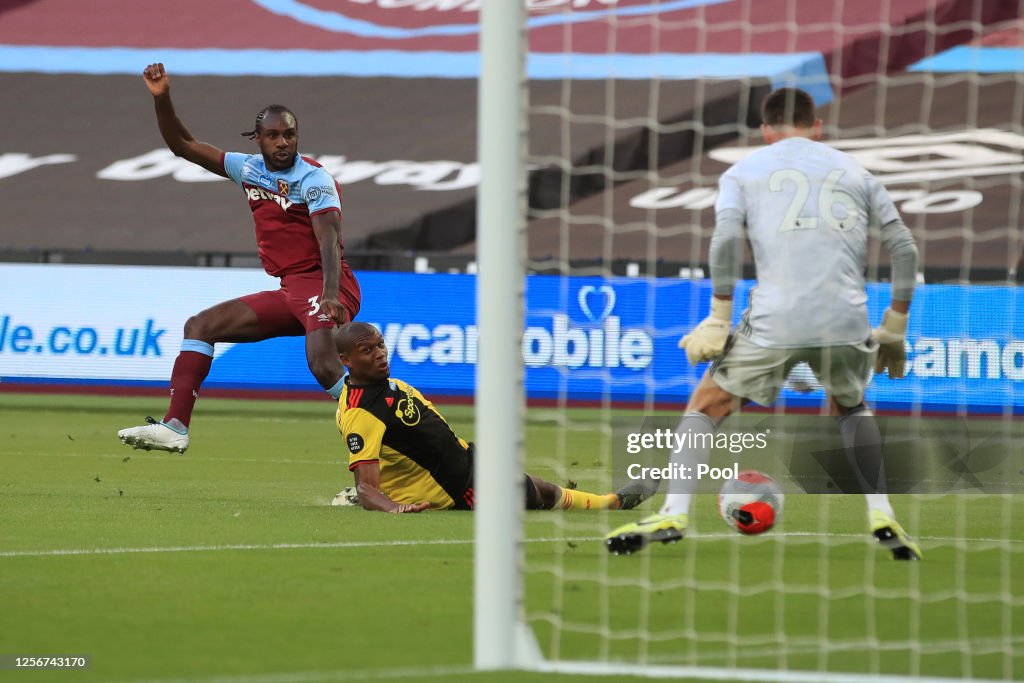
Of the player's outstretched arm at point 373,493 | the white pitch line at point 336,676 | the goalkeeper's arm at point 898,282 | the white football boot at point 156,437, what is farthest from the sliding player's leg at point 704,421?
the white football boot at point 156,437

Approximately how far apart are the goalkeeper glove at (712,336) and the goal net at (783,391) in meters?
0.52

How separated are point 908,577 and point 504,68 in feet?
9.03

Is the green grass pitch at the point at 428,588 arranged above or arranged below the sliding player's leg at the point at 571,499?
below

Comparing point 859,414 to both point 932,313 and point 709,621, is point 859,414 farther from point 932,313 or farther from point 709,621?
point 932,313

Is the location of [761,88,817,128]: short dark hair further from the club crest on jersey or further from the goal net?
the club crest on jersey

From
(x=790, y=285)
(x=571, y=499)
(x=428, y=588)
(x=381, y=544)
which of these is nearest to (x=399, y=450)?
(x=571, y=499)

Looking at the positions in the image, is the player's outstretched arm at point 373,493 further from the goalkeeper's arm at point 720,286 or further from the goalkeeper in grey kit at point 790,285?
the goalkeeper's arm at point 720,286

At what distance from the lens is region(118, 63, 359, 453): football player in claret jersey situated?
897 centimetres

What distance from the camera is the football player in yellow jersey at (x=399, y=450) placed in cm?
778

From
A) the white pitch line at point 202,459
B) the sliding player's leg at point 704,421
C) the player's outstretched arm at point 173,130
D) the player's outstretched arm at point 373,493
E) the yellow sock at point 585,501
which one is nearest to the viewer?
the sliding player's leg at point 704,421

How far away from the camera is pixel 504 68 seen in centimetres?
449

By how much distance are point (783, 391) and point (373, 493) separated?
27.3ft

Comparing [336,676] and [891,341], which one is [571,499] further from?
[336,676]

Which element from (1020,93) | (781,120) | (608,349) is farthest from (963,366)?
(781,120)
